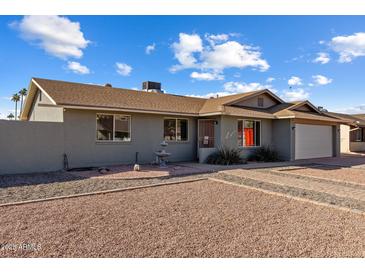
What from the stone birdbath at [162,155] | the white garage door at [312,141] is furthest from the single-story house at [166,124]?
the stone birdbath at [162,155]

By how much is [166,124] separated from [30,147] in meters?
6.64

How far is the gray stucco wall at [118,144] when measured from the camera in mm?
10953

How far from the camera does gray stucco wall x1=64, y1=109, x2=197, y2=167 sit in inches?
431

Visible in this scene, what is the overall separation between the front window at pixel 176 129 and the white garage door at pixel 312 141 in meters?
7.45

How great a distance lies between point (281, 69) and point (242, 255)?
20.2m

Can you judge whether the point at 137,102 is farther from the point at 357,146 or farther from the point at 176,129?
the point at 357,146

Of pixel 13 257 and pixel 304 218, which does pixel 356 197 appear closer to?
pixel 304 218

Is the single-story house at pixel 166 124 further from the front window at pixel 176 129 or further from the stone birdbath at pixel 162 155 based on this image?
the stone birdbath at pixel 162 155

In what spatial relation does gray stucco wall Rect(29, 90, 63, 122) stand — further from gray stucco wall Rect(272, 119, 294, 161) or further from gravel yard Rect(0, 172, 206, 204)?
gray stucco wall Rect(272, 119, 294, 161)

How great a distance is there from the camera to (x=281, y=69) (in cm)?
2055

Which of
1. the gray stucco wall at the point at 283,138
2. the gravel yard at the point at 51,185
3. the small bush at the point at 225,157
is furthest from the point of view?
the gray stucco wall at the point at 283,138

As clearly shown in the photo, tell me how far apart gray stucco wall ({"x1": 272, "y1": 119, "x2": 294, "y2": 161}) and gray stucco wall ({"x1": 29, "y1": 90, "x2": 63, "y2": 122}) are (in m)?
12.7
